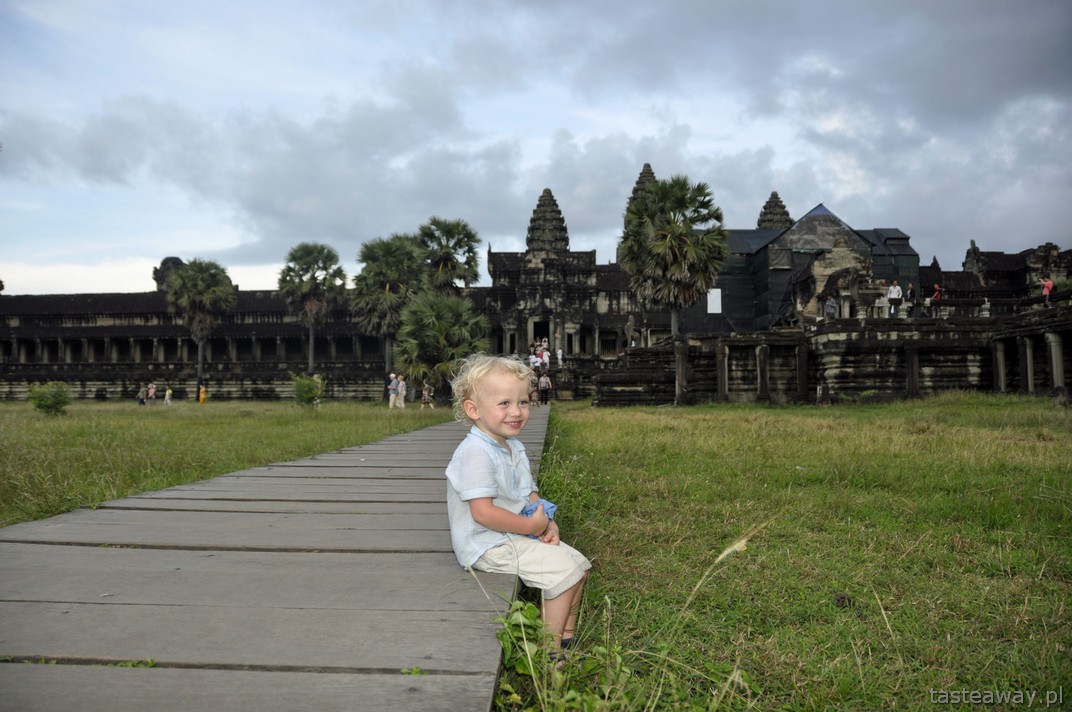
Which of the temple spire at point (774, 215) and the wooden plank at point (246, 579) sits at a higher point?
the temple spire at point (774, 215)

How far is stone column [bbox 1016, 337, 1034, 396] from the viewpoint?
19.9 m

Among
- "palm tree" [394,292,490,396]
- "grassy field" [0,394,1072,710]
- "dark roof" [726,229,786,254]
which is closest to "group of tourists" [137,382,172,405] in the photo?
"palm tree" [394,292,490,396]

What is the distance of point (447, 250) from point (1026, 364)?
27400 millimetres

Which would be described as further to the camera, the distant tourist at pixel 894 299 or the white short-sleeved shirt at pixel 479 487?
the distant tourist at pixel 894 299

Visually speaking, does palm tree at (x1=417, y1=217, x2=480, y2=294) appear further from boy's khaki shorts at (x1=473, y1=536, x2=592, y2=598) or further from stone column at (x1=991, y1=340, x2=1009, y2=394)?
boy's khaki shorts at (x1=473, y1=536, x2=592, y2=598)

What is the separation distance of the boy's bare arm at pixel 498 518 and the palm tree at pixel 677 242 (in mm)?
25946

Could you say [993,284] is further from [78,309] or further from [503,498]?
[78,309]

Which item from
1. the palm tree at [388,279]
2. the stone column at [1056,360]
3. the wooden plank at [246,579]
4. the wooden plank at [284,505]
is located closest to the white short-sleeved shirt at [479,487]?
the wooden plank at [246,579]

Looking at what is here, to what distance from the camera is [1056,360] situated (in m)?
18.2

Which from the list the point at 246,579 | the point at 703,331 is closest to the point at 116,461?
the point at 246,579

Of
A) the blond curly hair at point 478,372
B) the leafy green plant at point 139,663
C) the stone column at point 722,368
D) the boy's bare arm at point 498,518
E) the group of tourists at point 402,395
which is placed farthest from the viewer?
the group of tourists at point 402,395

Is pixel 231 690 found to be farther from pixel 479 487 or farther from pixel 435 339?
pixel 435 339

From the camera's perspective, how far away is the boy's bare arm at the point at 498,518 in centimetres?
277

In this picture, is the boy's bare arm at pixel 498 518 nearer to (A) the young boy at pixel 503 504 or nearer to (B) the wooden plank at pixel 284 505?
(A) the young boy at pixel 503 504
